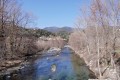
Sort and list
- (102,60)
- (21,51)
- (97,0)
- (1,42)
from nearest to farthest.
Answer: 1. (97,0)
2. (102,60)
3. (1,42)
4. (21,51)

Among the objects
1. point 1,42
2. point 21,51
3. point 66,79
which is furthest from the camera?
point 21,51

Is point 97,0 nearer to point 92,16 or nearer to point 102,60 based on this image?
point 92,16

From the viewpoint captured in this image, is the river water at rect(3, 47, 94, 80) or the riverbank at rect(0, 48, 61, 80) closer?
the river water at rect(3, 47, 94, 80)

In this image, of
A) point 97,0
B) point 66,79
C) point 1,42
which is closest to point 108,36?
point 97,0

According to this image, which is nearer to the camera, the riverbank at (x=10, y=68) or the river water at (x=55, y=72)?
the river water at (x=55, y=72)

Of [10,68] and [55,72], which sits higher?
[10,68]

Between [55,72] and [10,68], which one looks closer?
[55,72]

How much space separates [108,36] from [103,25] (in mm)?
3222

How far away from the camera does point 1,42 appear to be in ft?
145

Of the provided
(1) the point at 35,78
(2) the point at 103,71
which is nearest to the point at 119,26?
(2) the point at 103,71

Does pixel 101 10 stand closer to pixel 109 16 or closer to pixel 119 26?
pixel 109 16

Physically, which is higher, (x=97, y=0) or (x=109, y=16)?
(x=97, y=0)

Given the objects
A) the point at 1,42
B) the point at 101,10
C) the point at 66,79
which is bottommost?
the point at 66,79

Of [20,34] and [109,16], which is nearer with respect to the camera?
[109,16]
